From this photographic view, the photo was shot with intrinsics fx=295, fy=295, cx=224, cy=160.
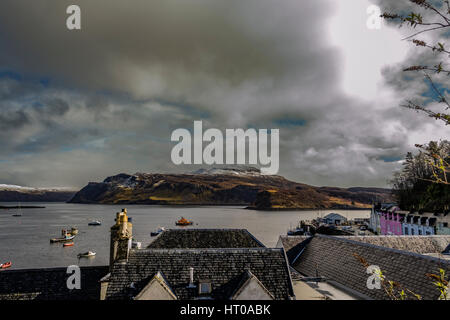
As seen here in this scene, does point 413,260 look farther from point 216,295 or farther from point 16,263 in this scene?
point 16,263

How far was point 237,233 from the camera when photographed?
33.8 metres

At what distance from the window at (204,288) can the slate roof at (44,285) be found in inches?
316

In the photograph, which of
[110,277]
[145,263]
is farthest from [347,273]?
[110,277]

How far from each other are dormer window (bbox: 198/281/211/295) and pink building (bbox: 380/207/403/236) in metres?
74.7

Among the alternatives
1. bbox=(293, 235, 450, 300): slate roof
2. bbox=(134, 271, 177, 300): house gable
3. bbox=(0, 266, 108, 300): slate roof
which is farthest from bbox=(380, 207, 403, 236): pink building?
bbox=(0, 266, 108, 300): slate roof

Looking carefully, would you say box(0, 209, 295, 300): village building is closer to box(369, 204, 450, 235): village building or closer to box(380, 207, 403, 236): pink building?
box(369, 204, 450, 235): village building

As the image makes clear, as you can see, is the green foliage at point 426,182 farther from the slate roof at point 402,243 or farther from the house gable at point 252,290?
the house gable at point 252,290

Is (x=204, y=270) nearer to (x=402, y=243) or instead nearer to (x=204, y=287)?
(x=204, y=287)

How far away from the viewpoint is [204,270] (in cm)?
2041

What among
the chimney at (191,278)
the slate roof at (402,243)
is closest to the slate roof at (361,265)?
the slate roof at (402,243)

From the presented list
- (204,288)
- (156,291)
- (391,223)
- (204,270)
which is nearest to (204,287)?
(204,288)

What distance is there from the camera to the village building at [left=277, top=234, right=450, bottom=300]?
76.0 ft
